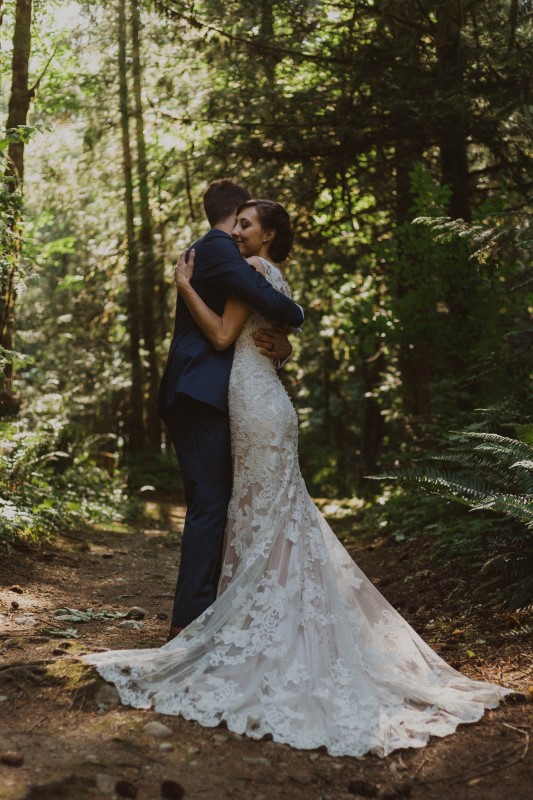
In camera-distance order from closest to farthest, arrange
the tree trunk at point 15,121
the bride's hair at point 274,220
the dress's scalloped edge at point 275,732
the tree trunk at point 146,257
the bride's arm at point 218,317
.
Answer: the dress's scalloped edge at point 275,732 < the bride's arm at point 218,317 < the bride's hair at point 274,220 < the tree trunk at point 15,121 < the tree trunk at point 146,257

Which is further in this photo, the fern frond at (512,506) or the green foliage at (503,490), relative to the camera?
the green foliage at (503,490)

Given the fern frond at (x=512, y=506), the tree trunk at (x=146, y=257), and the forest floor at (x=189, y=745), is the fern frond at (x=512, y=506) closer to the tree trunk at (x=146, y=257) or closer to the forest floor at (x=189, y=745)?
the forest floor at (x=189, y=745)

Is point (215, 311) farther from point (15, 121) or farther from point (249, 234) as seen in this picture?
point (15, 121)

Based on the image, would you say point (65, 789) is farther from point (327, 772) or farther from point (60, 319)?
point (60, 319)

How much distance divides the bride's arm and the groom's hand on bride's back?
117 millimetres

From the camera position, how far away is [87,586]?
20.5ft

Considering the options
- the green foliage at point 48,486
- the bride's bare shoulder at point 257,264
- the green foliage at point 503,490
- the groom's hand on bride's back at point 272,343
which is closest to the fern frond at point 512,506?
the green foliage at point 503,490

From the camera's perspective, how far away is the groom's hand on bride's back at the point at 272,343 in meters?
4.32

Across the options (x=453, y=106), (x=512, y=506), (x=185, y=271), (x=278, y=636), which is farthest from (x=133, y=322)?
(x=278, y=636)

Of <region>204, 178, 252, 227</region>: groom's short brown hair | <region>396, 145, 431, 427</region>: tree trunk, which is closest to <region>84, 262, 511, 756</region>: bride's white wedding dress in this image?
<region>204, 178, 252, 227</region>: groom's short brown hair

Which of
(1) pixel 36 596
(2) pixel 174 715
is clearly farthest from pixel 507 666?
(1) pixel 36 596

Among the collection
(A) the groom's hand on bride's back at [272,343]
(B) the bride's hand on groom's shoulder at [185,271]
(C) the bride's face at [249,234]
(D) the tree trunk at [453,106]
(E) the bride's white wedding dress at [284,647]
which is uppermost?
(D) the tree trunk at [453,106]

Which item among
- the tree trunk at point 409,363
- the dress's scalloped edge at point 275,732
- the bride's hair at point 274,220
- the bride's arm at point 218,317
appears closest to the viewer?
the dress's scalloped edge at point 275,732

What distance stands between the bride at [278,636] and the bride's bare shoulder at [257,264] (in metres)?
0.01
